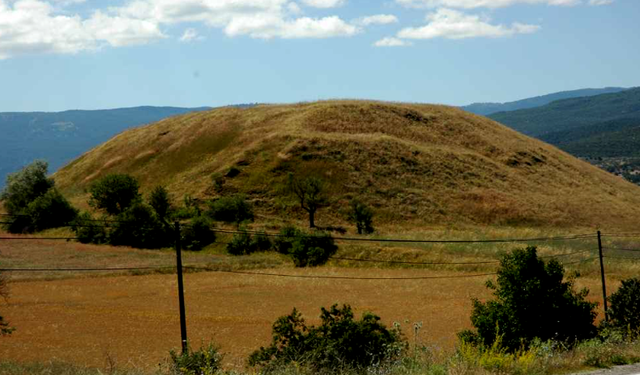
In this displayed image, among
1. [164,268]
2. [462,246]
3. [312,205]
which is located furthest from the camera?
[312,205]

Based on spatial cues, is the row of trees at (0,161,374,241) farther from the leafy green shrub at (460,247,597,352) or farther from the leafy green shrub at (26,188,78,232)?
the leafy green shrub at (460,247,597,352)

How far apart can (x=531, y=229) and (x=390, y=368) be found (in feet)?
220

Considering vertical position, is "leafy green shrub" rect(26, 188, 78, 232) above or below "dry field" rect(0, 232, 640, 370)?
above

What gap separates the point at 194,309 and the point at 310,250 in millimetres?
20380

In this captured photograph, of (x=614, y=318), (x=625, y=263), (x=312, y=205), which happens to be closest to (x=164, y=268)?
(x=312, y=205)

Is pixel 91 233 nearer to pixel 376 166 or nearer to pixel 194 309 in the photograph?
pixel 194 309

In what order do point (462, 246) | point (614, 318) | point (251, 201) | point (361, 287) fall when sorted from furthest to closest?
point (251, 201), point (462, 246), point (361, 287), point (614, 318)

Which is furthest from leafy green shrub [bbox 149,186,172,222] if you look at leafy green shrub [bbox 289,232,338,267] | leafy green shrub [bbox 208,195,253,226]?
leafy green shrub [bbox 289,232,338,267]

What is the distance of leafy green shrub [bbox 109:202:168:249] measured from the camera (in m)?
67.9

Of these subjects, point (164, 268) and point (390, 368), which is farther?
point (164, 268)

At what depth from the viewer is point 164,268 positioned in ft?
177

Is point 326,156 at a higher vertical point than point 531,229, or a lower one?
higher

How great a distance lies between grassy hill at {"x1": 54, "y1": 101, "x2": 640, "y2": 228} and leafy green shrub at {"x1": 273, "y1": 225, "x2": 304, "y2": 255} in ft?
33.7

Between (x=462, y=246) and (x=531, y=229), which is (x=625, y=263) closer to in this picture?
(x=462, y=246)
